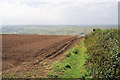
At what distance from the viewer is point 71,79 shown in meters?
4.37

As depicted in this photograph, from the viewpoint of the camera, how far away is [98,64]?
4.87 m

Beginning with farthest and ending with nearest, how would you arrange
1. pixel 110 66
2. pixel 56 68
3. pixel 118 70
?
pixel 56 68, pixel 110 66, pixel 118 70

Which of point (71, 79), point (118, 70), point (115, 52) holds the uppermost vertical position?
point (115, 52)

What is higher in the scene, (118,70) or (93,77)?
(118,70)

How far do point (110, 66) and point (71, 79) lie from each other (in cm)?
148

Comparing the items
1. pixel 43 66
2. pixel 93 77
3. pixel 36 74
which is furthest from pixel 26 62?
pixel 93 77

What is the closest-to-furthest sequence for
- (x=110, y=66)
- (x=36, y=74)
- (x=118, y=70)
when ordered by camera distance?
(x=118, y=70) → (x=110, y=66) → (x=36, y=74)

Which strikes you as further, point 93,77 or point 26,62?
point 26,62

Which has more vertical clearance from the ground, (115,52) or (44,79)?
(115,52)

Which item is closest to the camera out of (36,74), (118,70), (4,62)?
(118,70)

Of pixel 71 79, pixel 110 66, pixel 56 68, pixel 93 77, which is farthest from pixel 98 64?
pixel 56 68

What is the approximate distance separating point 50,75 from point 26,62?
6.45 ft

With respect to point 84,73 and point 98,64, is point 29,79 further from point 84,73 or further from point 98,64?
point 98,64

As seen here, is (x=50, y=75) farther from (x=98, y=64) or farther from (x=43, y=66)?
(x=98, y=64)
